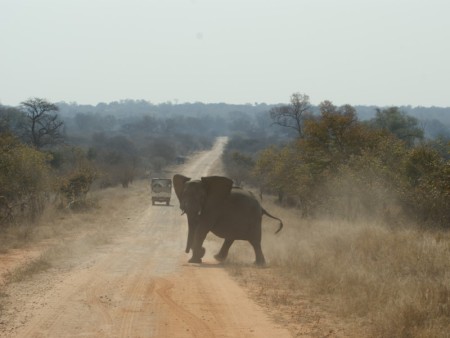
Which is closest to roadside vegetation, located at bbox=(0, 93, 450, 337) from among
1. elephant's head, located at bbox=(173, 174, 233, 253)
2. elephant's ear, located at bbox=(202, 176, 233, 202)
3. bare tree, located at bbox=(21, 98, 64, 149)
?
elephant's head, located at bbox=(173, 174, 233, 253)

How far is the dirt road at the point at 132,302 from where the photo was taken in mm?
8924

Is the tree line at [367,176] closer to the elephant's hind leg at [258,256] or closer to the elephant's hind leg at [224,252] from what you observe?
the elephant's hind leg at [258,256]

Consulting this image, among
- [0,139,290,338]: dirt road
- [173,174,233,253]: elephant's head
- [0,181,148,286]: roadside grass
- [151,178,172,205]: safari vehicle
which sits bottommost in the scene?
[151,178,172,205]: safari vehicle

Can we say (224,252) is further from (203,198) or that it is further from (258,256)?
(203,198)

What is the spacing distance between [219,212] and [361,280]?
246 inches

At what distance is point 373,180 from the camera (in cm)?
2611

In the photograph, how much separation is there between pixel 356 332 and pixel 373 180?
1774cm

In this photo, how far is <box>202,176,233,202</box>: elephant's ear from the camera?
17516mm

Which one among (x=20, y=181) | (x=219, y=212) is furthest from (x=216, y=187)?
→ (x=20, y=181)

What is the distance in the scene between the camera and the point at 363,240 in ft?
55.7

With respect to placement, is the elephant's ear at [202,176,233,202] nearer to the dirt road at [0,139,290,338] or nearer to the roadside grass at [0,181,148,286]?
the dirt road at [0,139,290,338]

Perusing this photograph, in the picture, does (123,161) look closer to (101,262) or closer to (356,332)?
(101,262)

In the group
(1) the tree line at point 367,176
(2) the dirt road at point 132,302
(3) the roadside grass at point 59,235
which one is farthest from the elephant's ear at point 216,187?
(1) the tree line at point 367,176

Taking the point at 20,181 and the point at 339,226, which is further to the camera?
the point at 20,181
